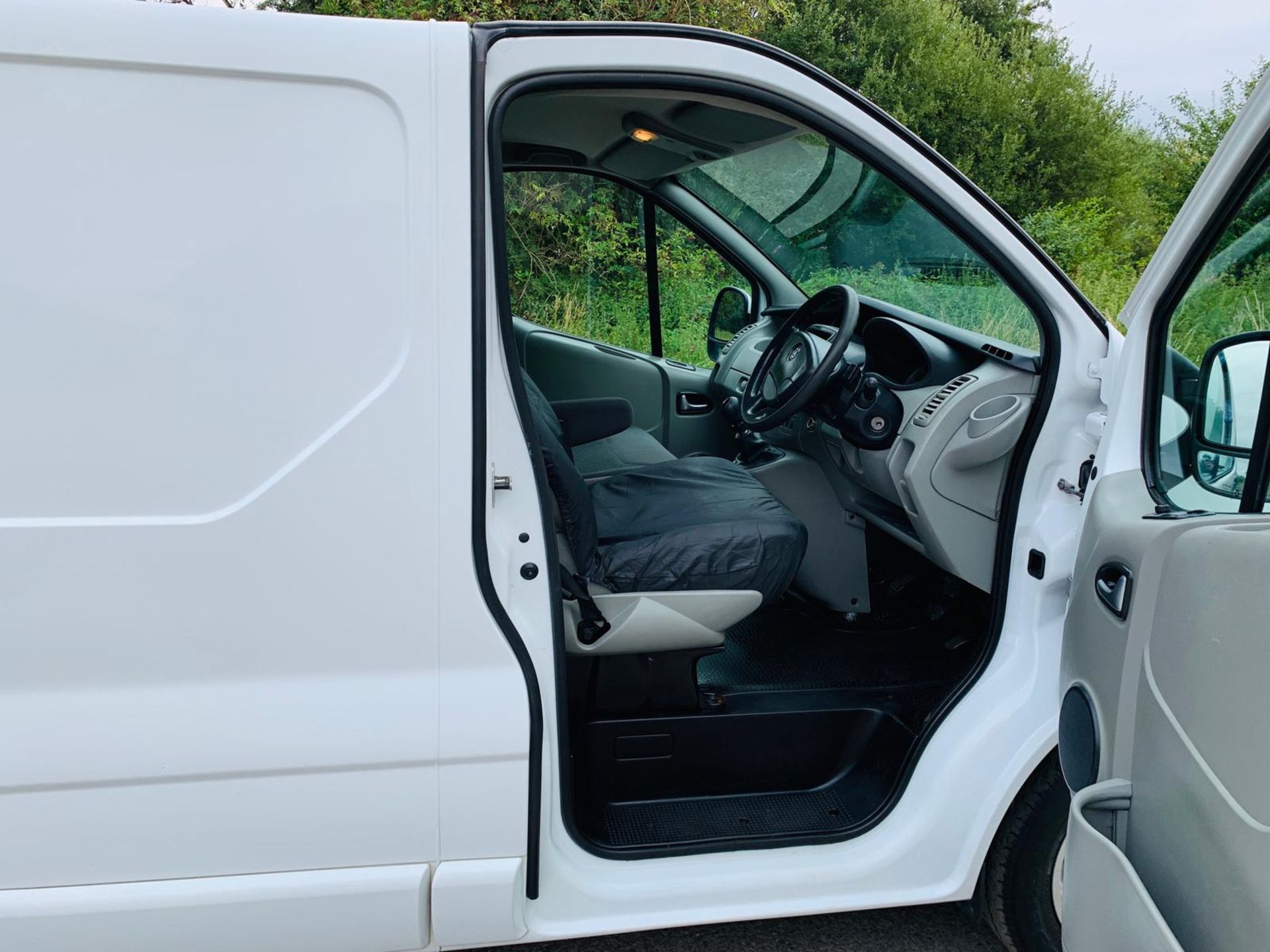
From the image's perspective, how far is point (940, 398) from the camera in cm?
212

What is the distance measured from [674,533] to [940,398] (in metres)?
0.70

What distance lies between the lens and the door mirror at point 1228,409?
1.29m

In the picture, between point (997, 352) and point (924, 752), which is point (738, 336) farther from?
point (924, 752)

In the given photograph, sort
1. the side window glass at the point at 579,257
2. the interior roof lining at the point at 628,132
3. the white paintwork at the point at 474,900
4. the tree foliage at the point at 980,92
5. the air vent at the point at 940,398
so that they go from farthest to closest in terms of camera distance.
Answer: the tree foliage at the point at 980,92, the side window glass at the point at 579,257, the interior roof lining at the point at 628,132, the air vent at the point at 940,398, the white paintwork at the point at 474,900

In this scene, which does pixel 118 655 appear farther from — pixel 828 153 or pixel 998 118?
pixel 998 118

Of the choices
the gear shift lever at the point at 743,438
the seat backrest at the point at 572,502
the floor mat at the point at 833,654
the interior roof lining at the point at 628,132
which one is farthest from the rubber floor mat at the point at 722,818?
the interior roof lining at the point at 628,132

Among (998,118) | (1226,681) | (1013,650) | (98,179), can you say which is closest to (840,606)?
(1013,650)

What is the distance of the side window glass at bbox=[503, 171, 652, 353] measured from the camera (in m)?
3.06

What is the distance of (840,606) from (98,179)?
6.82ft

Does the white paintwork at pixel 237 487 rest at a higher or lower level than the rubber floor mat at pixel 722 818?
higher

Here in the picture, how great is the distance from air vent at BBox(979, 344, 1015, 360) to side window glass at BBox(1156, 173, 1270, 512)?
449 mm

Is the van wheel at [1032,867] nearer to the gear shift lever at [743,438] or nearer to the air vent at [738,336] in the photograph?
the gear shift lever at [743,438]

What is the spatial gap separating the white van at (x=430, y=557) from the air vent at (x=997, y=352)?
13cm

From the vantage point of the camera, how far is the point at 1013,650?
1761 millimetres
